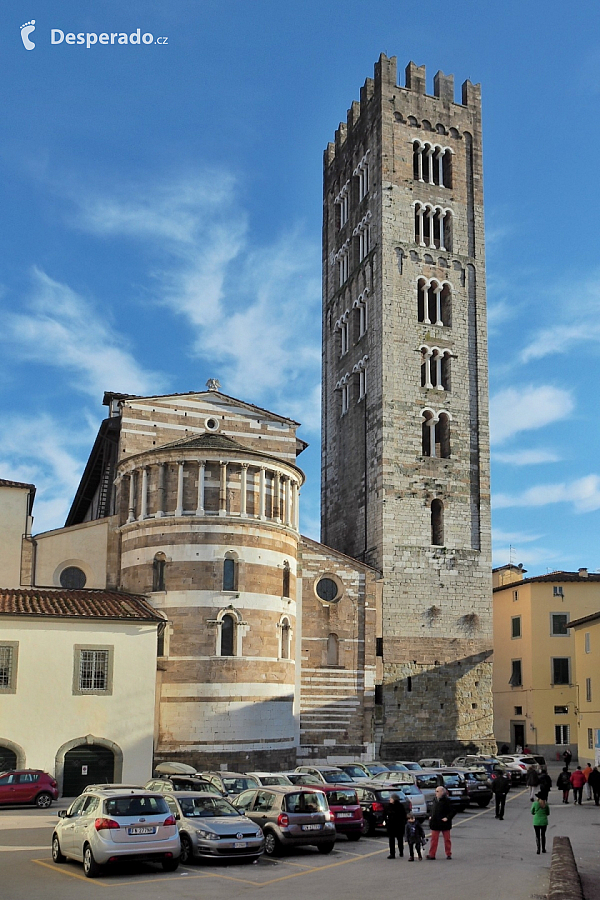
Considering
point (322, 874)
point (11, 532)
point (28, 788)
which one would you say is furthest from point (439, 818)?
point (11, 532)

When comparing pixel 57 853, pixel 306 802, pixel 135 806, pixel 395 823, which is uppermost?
pixel 135 806

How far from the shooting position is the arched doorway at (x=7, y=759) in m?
33.0

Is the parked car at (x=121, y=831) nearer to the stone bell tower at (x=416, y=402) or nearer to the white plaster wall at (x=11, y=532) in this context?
the white plaster wall at (x=11, y=532)

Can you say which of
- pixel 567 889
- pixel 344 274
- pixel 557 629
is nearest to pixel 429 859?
pixel 567 889

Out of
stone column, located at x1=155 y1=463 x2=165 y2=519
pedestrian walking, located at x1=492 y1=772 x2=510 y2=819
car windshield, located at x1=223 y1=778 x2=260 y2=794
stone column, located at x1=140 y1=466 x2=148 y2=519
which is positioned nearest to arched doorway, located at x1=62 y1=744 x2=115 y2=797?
car windshield, located at x1=223 y1=778 x2=260 y2=794

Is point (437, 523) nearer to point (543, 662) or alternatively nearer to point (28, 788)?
point (543, 662)

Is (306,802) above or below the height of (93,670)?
below

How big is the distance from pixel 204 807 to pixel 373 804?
6945 millimetres

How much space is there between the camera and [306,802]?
2112cm

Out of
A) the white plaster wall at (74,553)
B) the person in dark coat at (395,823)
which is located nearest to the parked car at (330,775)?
the person in dark coat at (395,823)

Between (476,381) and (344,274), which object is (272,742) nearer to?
(476,381)

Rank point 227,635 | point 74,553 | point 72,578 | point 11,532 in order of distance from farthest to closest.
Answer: point 72,578
point 74,553
point 11,532
point 227,635

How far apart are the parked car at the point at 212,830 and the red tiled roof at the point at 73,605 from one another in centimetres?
1591

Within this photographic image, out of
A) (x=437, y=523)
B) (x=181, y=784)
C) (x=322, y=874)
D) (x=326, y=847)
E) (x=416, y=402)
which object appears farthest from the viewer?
(x=416, y=402)
